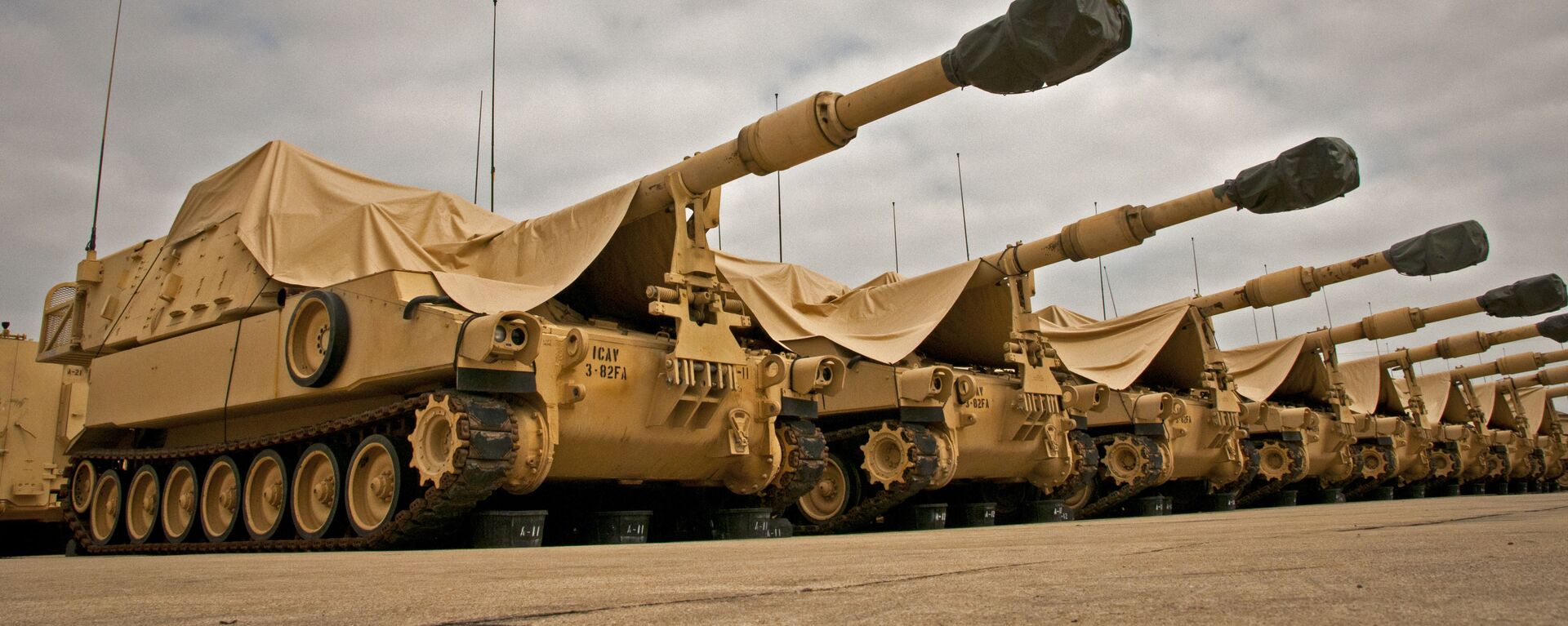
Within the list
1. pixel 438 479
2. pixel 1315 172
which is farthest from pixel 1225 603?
pixel 1315 172

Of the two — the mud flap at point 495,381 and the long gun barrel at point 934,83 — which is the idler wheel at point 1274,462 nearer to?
the long gun barrel at point 934,83

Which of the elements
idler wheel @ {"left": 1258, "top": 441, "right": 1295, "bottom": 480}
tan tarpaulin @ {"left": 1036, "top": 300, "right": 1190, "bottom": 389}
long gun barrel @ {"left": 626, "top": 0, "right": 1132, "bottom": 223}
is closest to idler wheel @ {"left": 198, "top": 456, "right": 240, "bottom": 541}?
long gun barrel @ {"left": 626, "top": 0, "right": 1132, "bottom": 223}

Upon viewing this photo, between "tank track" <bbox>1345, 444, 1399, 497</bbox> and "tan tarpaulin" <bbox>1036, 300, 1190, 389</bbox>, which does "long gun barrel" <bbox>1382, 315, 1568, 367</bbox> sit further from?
"tan tarpaulin" <bbox>1036, 300, 1190, 389</bbox>

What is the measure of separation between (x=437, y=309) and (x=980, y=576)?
587 cm

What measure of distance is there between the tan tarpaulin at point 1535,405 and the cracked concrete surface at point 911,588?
33.6m

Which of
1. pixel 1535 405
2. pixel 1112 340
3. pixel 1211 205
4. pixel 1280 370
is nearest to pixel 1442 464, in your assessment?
pixel 1280 370

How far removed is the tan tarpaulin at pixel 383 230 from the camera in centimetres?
962

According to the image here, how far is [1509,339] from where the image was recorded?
Answer: 23.6 meters

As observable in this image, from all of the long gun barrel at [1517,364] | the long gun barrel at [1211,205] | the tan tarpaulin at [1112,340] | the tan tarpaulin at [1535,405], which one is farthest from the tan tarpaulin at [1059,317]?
the tan tarpaulin at [1535,405]

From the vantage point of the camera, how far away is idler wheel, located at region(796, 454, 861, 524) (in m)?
12.3

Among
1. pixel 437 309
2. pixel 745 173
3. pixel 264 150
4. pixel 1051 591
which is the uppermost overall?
pixel 264 150

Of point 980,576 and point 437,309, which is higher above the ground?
point 437,309

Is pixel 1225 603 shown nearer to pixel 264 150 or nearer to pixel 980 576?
pixel 980 576

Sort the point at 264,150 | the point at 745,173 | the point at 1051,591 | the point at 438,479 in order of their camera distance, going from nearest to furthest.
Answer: the point at 1051,591 < the point at 438,479 < the point at 745,173 < the point at 264,150
